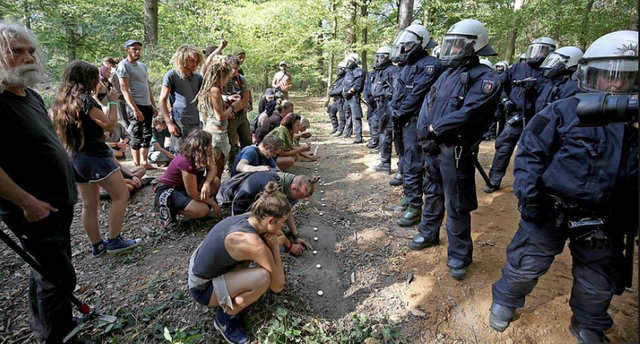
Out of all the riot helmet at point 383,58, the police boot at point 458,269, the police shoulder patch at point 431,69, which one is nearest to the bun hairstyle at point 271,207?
the police boot at point 458,269

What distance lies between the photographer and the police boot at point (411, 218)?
4.04 m

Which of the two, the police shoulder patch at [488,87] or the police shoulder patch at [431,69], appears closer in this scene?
the police shoulder patch at [488,87]

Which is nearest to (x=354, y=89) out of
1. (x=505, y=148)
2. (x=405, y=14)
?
(x=405, y=14)

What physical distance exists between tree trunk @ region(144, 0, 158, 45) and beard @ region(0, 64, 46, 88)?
25.5ft

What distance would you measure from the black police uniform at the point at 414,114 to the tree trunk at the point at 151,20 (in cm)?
771

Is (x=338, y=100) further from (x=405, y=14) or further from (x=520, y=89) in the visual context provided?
(x=520, y=89)

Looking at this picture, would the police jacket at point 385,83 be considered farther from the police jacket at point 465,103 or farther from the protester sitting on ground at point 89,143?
the protester sitting on ground at point 89,143

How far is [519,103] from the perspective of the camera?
4.94 metres

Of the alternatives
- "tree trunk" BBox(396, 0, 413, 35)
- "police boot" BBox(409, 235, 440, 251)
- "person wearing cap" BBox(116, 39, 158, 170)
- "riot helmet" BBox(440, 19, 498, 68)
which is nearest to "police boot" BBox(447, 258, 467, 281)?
"police boot" BBox(409, 235, 440, 251)

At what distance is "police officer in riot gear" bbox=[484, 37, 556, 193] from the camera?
4.83 metres

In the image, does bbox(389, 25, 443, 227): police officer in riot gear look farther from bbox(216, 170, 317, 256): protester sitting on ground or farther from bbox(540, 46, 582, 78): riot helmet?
bbox(540, 46, 582, 78): riot helmet

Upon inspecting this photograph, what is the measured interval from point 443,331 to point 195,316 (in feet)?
6.61

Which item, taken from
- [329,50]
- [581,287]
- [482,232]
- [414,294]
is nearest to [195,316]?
[414,294]

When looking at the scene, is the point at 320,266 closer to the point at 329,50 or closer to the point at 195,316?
the point at 195,316
